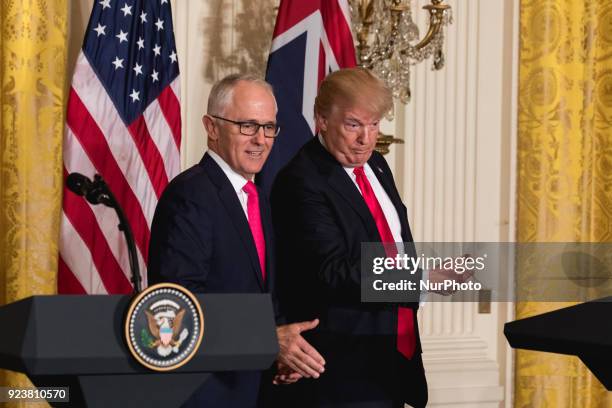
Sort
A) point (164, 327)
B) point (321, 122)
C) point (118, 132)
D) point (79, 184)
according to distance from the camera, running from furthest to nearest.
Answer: point (118, 132) → point (321, 122) → point (79, 184) → point (164, 327)

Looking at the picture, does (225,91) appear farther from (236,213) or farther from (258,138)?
(236,213)

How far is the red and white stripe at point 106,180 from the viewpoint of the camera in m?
4.21

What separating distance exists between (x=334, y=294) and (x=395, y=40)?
5.08ft

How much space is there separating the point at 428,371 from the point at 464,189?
92 centimetres

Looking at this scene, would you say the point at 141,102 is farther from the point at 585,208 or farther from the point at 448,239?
the point at 585,208

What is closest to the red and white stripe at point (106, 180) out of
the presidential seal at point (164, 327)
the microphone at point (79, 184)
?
the microphone at point (79, 184)

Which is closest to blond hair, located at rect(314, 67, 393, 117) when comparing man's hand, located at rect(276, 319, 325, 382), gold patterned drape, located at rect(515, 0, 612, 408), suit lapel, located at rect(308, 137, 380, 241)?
suit lapel, located at rect(308, 137, 380, 241)

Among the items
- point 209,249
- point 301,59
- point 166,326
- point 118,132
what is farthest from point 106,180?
point 166,326

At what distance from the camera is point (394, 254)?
3.44m

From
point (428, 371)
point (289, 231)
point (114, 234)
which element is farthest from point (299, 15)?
point (428, 371)

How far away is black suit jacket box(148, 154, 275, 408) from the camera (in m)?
2.95

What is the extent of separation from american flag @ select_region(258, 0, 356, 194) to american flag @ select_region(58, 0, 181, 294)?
416 mm

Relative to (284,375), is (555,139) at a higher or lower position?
higher

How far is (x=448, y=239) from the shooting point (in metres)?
5.50
